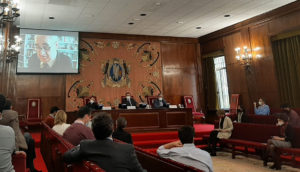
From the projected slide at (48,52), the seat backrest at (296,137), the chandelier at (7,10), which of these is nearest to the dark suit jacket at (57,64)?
the projected slide at (48,52)

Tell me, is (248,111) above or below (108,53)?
below

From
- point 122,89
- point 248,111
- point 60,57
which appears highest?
point 60,57

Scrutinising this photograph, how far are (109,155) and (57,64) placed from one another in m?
7.65

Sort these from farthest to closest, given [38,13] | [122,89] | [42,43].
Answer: [122,89] → [42,43] → [38,13]

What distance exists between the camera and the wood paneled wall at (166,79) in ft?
26.3

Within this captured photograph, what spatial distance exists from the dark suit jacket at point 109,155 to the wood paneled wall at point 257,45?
286 inches

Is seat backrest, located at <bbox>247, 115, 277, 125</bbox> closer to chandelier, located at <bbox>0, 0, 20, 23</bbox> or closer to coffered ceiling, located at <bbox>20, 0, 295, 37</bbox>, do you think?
coffered ceiling, located at <bbox>20, 0, 295, 37</bbox>

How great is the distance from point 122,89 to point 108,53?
5.23 feet

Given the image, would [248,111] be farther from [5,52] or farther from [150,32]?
[5,52]

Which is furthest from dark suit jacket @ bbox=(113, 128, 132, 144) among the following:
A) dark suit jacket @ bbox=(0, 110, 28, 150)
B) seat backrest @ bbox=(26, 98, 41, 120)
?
seat backrest @ bbox=(26, 98, 41, 120)

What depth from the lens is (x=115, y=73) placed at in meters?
9.10

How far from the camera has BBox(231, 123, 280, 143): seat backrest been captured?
15.1 feet

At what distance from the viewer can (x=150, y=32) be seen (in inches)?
369

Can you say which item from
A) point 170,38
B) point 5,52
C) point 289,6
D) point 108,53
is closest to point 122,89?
point 108,53
